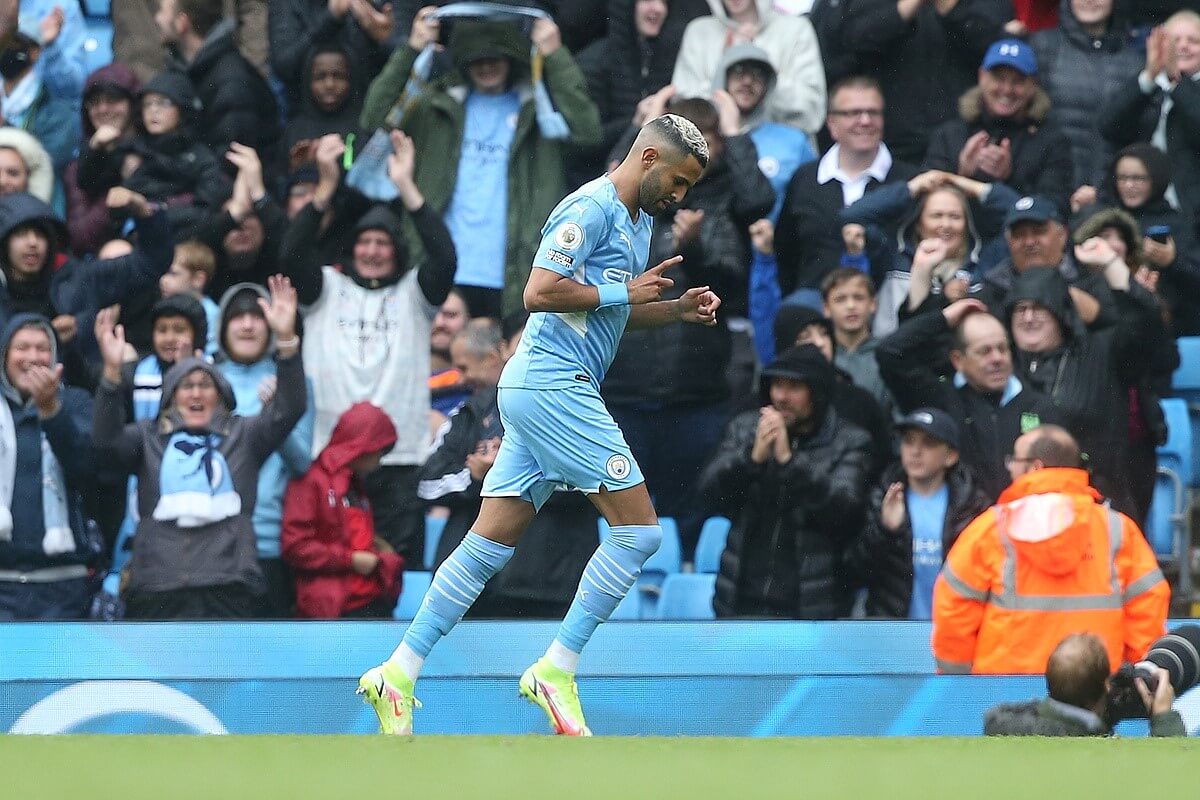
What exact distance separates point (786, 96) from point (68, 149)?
4150mm

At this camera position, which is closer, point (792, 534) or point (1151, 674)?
point (1151, 674)

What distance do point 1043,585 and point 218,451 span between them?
146 inches

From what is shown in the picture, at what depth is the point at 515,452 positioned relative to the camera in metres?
6.12

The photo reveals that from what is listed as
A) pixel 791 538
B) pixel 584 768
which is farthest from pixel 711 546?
pixel 584 768

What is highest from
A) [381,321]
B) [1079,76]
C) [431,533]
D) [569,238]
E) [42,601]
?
[1079,76]

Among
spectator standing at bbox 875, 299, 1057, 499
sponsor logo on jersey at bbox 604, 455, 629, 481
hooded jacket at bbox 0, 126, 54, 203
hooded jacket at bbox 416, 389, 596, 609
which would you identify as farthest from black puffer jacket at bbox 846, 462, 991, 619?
hooded jacket at bbox 0, 126, 54, 203

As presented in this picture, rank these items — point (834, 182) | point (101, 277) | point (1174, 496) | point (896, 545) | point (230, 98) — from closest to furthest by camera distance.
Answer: point (896, 545) → point (1174, 496) → point (101, 277) → point (834, 182) → point (230, 98)

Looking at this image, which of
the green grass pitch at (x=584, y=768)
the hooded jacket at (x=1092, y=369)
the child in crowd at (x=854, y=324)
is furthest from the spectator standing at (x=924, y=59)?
the green grass pitch at (x=584, y=768)

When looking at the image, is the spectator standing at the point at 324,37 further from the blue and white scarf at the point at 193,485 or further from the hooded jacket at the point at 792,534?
the hooded jacket at the point at 792,534

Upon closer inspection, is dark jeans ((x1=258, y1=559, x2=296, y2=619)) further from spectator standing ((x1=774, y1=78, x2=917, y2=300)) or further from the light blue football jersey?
the light blue football jersey

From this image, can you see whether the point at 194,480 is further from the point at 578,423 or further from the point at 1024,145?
the point at 1024,145

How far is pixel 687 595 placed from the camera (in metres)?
8.91

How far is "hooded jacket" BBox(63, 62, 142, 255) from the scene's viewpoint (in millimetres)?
10578

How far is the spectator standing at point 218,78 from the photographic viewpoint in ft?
35.9
